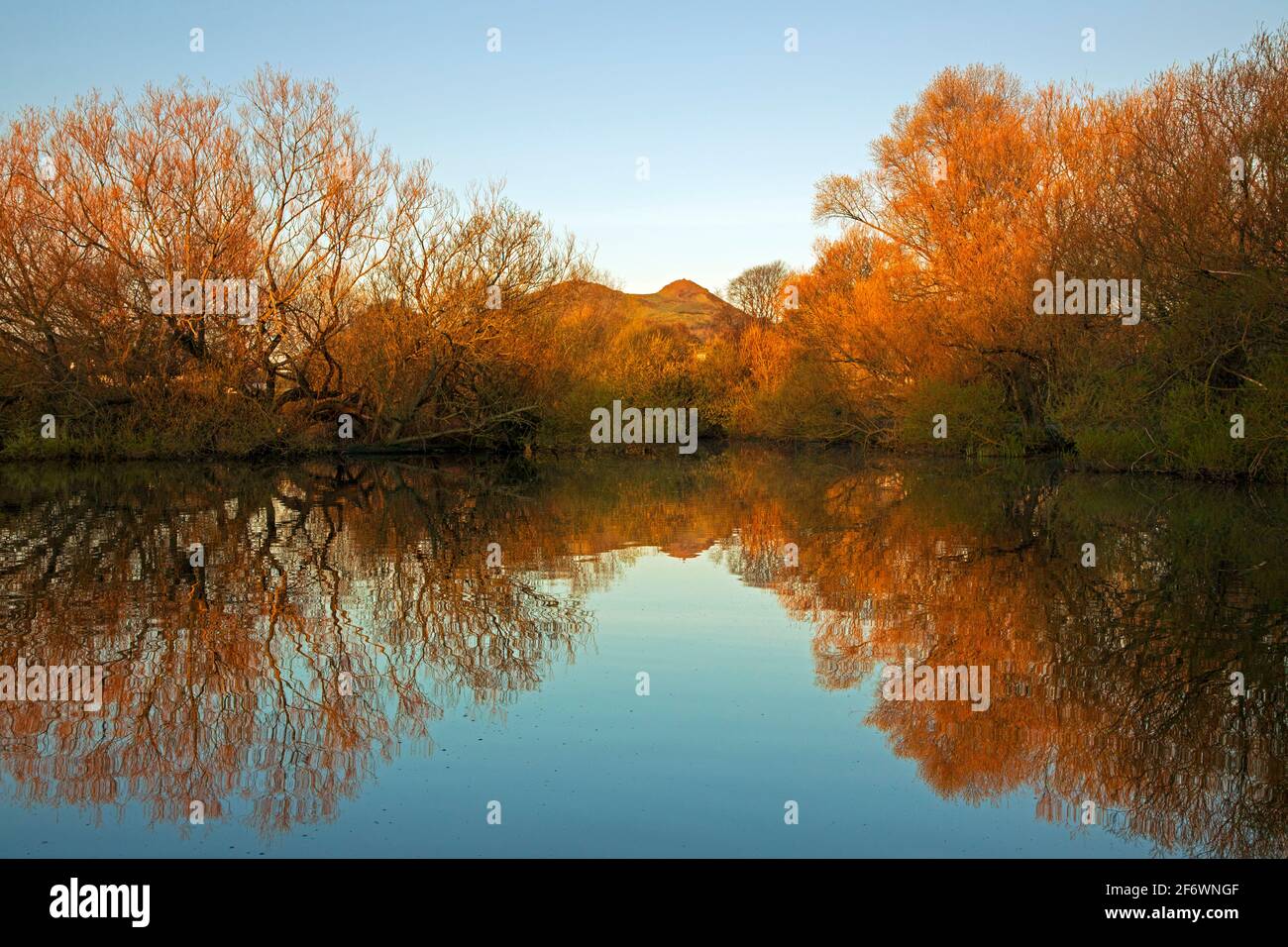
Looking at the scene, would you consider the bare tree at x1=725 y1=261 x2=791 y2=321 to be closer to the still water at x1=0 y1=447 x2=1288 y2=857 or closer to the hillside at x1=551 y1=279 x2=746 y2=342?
the hillside at x1=551 y1=279 x2=746 y2=342

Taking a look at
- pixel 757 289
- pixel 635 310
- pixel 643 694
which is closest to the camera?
pixel 643 694

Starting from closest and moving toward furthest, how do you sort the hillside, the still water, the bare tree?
1. the still water
2. the hillside
3. the bare tree

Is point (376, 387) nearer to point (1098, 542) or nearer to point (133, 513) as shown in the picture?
point (133, 513)

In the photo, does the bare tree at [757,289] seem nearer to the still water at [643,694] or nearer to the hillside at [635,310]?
the hillside at [635,310]

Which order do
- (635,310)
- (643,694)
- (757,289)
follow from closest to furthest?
(643,694) < (635,310) < (757,289)

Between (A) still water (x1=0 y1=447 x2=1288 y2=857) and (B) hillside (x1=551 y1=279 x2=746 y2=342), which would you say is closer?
(A) still water (x1=0 y1=447 x2=1288 y2=857)

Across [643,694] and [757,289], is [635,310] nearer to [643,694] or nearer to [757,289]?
[757,289]

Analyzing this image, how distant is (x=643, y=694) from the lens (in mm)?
5906

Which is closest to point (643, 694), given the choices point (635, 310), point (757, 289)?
point (635, 310)

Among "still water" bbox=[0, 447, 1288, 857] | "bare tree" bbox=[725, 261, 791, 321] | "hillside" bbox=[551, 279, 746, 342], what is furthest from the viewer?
"bare tree" bbox=[725, 261, 791, 321]

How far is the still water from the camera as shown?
4.02 m

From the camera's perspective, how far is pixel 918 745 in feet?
16.2

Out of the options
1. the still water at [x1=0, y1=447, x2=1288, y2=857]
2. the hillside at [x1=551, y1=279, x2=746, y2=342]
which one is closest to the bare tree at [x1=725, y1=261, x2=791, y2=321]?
the hillside at [x1=551, y1=279, x2=746, y2=342]
